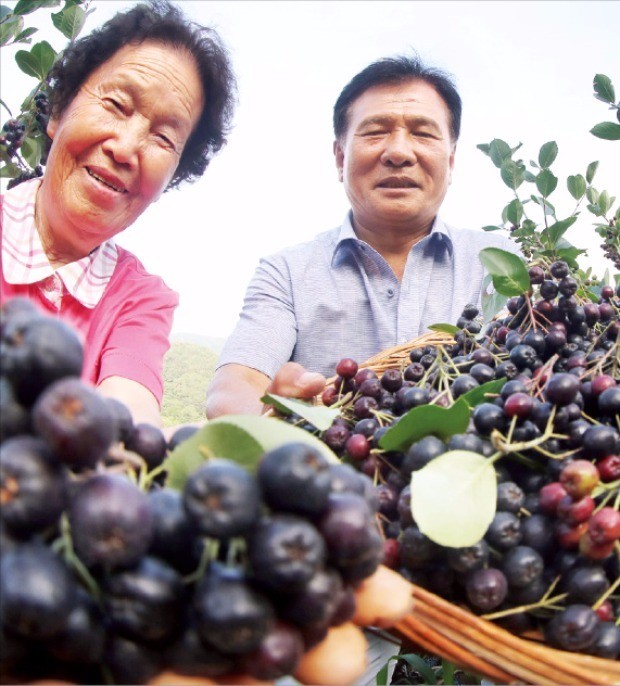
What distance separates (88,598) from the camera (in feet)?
1.17

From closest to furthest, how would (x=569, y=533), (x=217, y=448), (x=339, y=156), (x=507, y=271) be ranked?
(x=217, y=448)
(x=569, y=533)
(x=507, y=271)
(x=339, y=156)

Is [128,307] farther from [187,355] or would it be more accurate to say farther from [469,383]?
[187,355]

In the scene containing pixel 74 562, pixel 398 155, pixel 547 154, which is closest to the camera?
pixel 74 562

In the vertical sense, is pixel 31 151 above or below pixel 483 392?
above

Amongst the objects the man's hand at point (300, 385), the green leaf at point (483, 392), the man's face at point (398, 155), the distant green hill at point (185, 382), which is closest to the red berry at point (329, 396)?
the man's hand at point (300, 385)

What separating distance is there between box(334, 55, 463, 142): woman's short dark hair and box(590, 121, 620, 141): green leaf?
39.0 inches

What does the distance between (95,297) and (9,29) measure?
60 cm

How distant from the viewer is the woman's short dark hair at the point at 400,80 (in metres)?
1.99

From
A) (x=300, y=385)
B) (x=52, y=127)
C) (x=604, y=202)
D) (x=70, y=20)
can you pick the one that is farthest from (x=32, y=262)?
(x=604, y=202)

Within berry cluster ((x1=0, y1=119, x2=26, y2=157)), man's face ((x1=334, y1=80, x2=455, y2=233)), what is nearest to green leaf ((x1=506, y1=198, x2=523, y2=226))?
man's face ((x1=334, y1=80, x2=455, y2=233))

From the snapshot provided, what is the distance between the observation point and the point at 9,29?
1179 millimetres

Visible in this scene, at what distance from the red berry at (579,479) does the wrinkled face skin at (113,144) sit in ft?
3.91

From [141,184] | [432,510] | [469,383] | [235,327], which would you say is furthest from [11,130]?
[432,510]

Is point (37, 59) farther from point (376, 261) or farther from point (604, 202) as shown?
point (604, 202)
